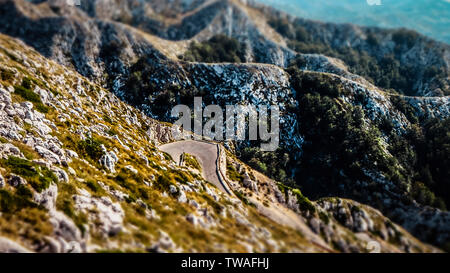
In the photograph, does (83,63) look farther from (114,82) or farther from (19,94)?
(19,94)

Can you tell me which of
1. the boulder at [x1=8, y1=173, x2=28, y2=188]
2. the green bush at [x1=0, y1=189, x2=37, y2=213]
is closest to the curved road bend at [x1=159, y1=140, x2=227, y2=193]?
the green bush at [x1=0, y1=189, x2=37, y2=213]

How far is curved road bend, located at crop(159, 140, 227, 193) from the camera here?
63.7 m

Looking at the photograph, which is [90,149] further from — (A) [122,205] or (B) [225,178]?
(B) [225,178]

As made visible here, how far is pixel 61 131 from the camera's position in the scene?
46594 mm

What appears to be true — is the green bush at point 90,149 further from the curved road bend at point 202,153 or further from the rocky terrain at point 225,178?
the curved road bend at point 202,153

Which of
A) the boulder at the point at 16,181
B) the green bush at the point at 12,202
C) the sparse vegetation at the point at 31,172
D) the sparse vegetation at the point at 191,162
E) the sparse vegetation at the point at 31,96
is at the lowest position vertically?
the green bush at the point at 12,202

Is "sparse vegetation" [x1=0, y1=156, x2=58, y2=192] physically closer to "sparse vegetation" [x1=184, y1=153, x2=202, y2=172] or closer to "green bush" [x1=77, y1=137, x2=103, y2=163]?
"green bush" [x1=77, y1=137, x2=103, y2=163]

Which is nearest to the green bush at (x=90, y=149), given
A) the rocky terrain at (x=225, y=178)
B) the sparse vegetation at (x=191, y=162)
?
the rocky terrain at (x=225, y=178)

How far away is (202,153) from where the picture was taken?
8050 centimetres

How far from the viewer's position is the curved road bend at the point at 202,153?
6369 cm

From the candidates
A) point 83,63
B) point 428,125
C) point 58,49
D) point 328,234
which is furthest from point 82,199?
point 58,49

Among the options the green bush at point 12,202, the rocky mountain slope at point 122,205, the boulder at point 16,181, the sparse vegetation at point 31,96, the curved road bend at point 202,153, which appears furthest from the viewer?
the curved road bend at point 202,153

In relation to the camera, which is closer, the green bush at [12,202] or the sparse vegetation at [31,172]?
the green bush at [12,202]

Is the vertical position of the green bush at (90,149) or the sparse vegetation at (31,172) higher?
the green bush at (90,149)
